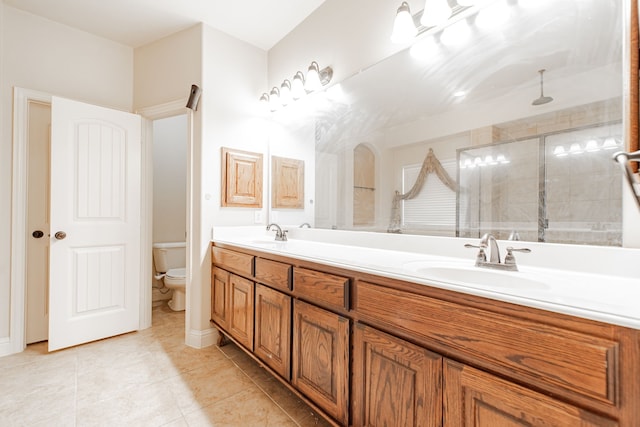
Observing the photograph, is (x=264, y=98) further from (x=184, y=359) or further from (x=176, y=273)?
(x=184, y=359)

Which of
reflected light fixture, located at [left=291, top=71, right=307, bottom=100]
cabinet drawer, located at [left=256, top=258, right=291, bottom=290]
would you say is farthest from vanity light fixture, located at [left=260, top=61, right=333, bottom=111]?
cabinet drawer, located at [left=256, top=258, right=291, bottom=290]

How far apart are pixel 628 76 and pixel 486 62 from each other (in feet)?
1.51

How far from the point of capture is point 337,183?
6.41 ft

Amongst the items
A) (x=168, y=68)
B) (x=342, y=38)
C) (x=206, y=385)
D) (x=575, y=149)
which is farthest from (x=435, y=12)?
(x=206, y=385)

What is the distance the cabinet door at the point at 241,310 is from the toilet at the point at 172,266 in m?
1.18

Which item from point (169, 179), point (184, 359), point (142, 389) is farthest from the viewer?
point (169, 179)

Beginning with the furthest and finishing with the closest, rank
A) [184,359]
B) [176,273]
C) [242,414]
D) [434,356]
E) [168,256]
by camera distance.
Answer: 1. [168,256]
2. [176,273]
3. [184,359]
4. [242,414]
5. [434,356]

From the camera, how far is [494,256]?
1.06 meters

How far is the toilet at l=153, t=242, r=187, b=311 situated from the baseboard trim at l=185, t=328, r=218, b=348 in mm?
725

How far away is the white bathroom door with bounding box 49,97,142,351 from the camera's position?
2.14 metres

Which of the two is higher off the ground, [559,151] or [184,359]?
[559,151]

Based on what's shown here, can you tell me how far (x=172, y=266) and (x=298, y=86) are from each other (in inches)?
95.3

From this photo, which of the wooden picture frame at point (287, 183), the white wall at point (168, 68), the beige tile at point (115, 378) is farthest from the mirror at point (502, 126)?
the beige tile at point (115, 378)

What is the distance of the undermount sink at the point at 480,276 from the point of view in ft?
3.04
